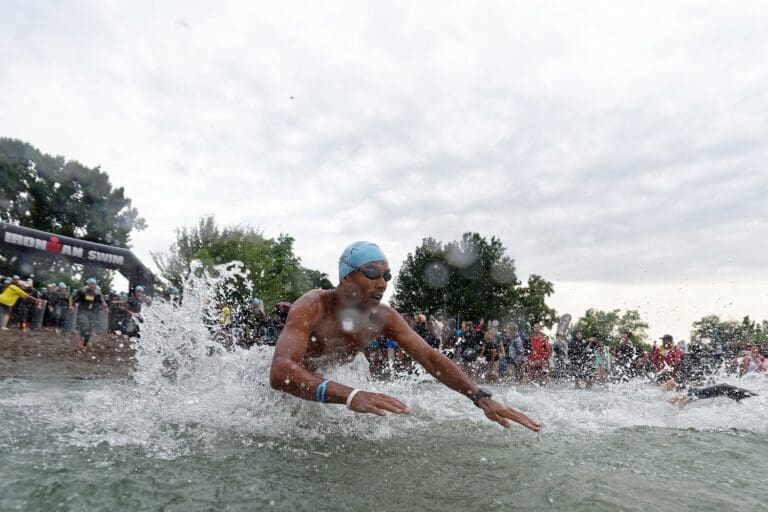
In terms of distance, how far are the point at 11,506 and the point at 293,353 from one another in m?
1.62

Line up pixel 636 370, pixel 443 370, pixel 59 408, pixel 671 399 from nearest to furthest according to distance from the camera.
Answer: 1. pixel 443 370
2. pixel 59 408
3. pixel 671 399
4. pixel 636 370

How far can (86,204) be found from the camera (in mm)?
44750

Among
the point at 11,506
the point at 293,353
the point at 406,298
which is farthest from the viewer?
the point at 406,298

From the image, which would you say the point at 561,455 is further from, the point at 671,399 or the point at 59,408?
the point at 671,399

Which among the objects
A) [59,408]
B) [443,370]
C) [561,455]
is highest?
[443,370]

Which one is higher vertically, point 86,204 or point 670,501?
point 86,204

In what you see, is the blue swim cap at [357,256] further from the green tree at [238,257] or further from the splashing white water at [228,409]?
the green tree at [238,257]

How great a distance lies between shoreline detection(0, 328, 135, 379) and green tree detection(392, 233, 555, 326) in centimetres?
3564

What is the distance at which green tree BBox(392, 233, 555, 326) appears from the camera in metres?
48.1

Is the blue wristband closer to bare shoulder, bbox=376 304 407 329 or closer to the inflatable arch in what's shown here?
bare shoulder, bbox=376 304 407 329

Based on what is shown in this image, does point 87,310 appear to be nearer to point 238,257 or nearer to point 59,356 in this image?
point 59,356

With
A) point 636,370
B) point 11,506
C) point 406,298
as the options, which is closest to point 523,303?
point 406,298

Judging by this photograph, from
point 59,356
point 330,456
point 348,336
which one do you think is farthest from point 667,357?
point 59,356

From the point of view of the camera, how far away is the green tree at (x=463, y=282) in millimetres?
48125
